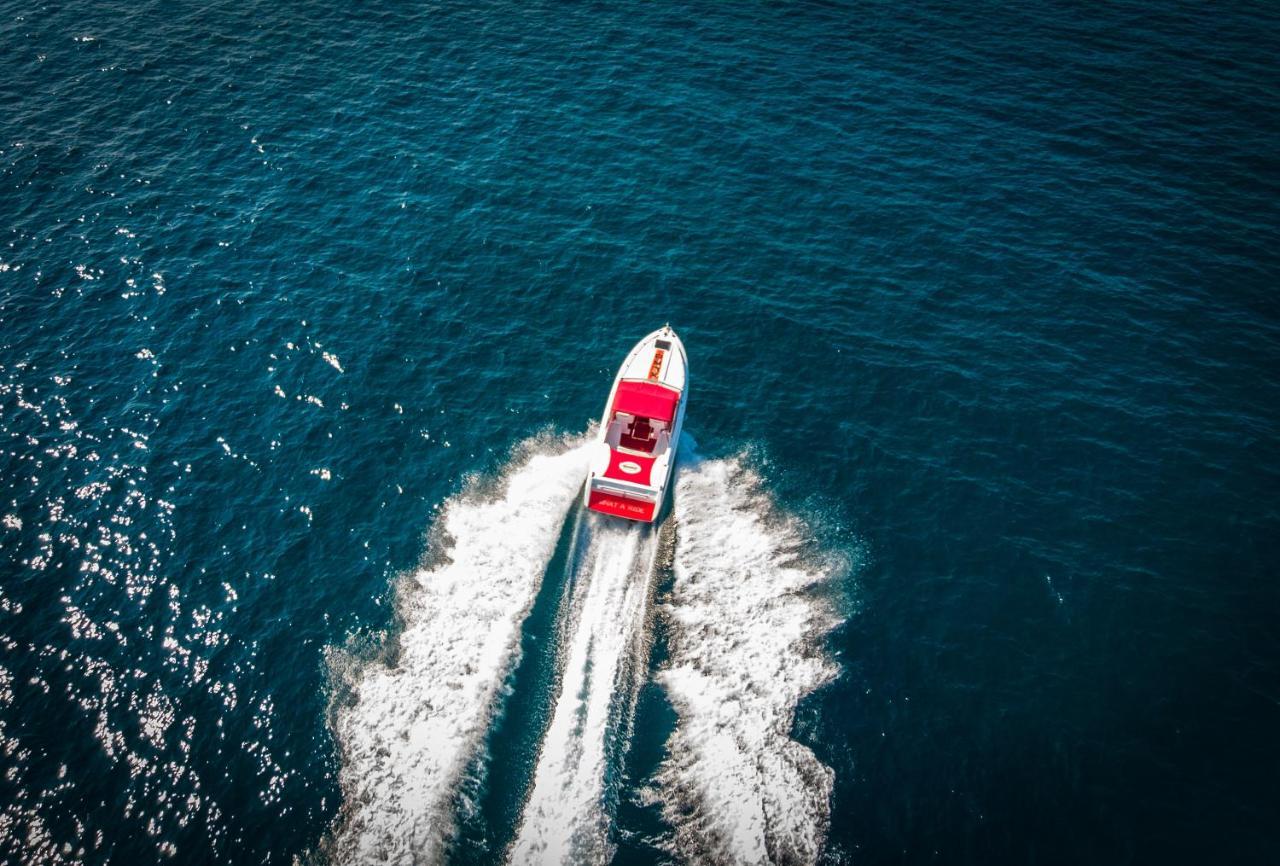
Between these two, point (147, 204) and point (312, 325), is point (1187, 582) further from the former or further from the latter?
point (147, 204)

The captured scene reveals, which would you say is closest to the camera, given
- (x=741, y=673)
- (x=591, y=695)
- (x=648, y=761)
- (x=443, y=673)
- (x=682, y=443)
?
(x=648, y=761)

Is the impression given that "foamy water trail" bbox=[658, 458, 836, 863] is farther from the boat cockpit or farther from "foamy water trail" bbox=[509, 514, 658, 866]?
the boat cockpit

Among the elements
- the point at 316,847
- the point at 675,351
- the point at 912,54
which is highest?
the point at 912,54

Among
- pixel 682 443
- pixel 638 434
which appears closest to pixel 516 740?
pixel 638 434

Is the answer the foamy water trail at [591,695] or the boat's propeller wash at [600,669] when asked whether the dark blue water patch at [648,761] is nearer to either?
the boat's propeller wash at [600,669]

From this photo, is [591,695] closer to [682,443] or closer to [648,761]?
[648,761]

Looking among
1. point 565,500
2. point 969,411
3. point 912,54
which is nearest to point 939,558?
point 969,411

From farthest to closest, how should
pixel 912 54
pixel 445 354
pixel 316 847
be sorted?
pixel 912 54
pixel 445 354
pixel 316 847
